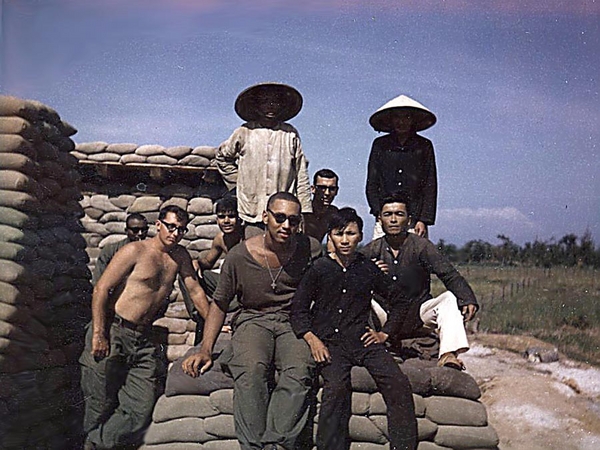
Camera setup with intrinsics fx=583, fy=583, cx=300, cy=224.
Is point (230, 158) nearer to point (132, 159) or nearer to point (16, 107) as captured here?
point (16, 107)

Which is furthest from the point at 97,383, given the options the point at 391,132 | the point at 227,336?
the point at 391,132

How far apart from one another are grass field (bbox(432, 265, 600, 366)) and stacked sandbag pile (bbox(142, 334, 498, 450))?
0.58 m

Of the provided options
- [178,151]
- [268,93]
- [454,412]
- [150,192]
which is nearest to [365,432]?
[454,412]

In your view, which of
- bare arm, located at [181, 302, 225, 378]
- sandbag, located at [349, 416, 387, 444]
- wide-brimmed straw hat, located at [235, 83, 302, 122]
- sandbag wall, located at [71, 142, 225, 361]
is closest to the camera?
sandbag, located at [349, 416, 387, 444]

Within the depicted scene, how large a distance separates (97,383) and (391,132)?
2101mm

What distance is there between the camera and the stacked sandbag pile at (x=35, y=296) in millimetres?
3162

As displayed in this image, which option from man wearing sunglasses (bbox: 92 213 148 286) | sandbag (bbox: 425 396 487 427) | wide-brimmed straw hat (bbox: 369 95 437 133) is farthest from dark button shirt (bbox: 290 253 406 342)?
man wearing sunglasses (bbox: 92 213 148 286)

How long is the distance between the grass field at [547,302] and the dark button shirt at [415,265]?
11cm

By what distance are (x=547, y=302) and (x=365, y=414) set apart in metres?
1.56

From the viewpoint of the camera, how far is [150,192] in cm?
447

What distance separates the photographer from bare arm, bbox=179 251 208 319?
3.11 meters

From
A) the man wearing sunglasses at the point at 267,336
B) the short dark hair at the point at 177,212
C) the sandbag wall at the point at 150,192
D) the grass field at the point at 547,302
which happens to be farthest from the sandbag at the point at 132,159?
the grass field at the point at 547,302

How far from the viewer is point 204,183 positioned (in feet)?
15.1

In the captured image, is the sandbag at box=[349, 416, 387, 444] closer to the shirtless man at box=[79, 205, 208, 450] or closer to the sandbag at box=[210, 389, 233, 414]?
the sandbag at box=[210, 389, 233, 414]
